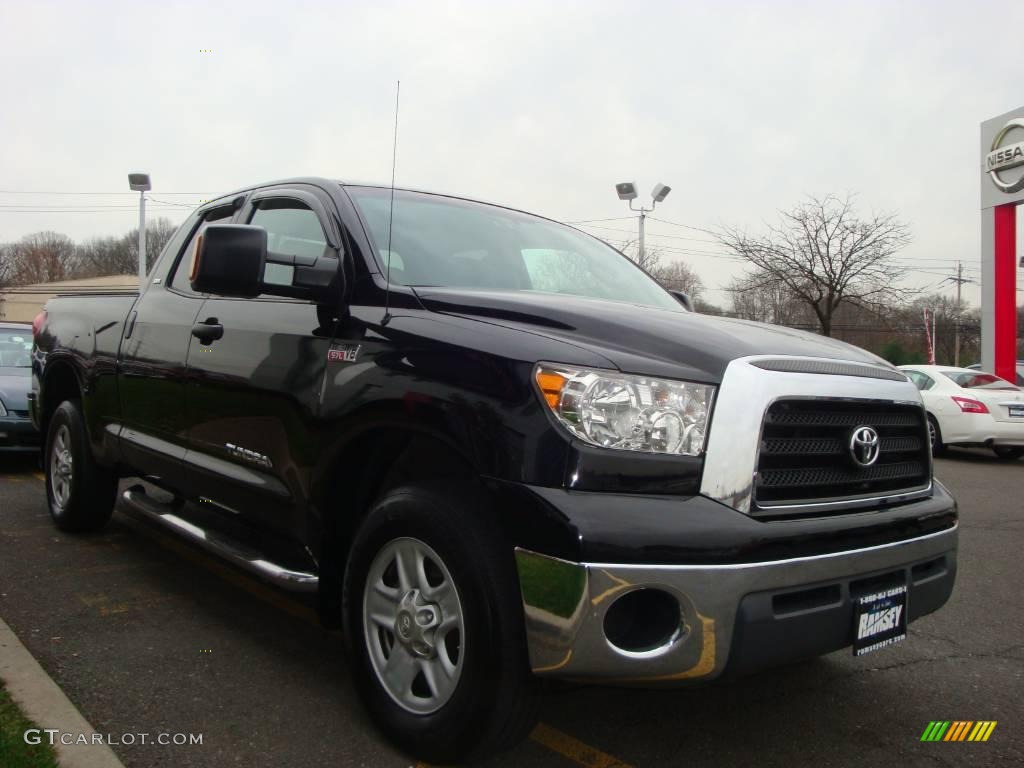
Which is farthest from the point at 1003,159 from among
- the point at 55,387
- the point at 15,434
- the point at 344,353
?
the point at 344,353

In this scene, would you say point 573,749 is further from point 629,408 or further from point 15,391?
point 15,391

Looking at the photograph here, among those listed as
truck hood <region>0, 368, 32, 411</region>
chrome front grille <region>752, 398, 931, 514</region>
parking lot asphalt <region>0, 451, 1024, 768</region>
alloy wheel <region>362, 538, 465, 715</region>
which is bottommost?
parking lot asphalt <region>0, 451, 1024, 768</region>

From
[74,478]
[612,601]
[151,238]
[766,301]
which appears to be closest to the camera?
[612,601]

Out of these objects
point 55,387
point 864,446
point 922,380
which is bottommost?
point 864,446

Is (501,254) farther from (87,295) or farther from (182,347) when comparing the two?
(87,295)

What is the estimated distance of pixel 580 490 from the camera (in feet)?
7.35

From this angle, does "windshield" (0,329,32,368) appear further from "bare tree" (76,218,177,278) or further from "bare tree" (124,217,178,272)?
"bare tree" (76,218,177,278)

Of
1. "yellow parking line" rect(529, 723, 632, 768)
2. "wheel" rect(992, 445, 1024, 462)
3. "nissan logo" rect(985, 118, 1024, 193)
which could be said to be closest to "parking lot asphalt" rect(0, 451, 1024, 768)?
"yellow parking line" rect(529, 723, 632, 768)

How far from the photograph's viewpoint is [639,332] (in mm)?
2580

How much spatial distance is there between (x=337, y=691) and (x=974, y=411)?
1100 cm

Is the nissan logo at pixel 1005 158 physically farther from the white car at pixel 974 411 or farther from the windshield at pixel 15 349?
the windshield at pixel 15 349

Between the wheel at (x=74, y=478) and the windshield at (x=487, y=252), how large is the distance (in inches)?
104

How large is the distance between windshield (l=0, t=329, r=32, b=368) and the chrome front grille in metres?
8.37

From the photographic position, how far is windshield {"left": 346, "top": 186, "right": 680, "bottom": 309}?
3307mm
